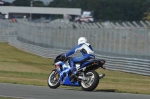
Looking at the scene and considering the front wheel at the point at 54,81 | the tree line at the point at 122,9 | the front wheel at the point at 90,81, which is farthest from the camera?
the tree line at the point at 122,9

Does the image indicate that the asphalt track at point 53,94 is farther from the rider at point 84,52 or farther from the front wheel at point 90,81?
the rider at point 84,52

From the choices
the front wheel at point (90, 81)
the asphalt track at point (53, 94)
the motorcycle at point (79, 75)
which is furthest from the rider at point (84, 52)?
the asphalt track at point (53, 94)

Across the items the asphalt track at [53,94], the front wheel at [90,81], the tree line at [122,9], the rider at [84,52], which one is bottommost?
the asphalt track at [53,94]

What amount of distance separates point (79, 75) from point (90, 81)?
51 centimetres

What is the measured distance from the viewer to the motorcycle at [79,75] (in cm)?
1634

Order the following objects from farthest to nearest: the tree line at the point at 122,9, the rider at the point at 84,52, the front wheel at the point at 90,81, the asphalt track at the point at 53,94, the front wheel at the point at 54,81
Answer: the tree line at the point at 122,9, the front wheel at the point at 54,81, the rider at the point at 84,52, the front wheel at the point at 90,81, the asphalt track at the point at 53,94

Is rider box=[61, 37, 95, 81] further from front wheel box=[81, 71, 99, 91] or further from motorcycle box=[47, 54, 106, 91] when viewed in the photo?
front wheel box=[81, 71, 99, 91]

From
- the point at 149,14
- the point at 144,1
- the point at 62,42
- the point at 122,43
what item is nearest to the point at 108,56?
the point at 122,43

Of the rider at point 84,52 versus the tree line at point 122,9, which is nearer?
the rider at point 84,52

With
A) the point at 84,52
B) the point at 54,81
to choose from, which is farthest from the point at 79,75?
the point at 54,81

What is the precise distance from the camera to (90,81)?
16562mm

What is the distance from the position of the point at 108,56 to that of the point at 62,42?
944 centimetres

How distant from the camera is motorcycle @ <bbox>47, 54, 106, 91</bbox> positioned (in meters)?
16.3

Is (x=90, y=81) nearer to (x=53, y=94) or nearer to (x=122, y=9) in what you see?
(x=53, y=94)
